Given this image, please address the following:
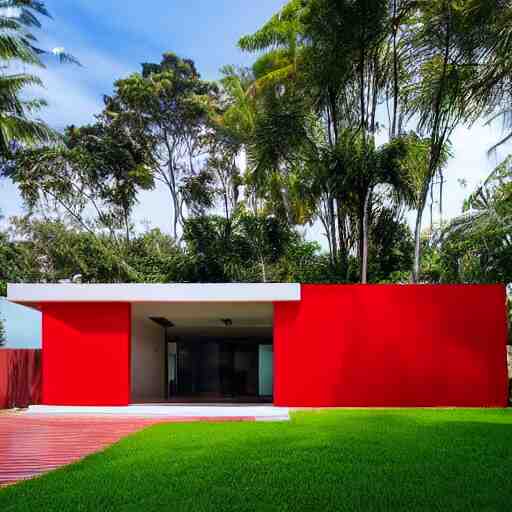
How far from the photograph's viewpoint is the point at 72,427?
11.7 m

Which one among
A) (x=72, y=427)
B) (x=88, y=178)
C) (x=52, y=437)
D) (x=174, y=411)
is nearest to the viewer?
(x=52, y=437)

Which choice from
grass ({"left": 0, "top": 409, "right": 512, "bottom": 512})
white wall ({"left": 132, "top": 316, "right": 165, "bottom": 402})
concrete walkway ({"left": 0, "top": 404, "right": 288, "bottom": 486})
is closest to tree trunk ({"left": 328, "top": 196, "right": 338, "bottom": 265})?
white wall ({"left": 132, "top": 316, "right": 165, "bottom": 402})

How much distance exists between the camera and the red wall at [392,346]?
47.1 feet

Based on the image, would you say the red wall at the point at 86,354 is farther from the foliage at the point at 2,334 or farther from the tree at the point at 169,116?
the tree at the point at 169,116

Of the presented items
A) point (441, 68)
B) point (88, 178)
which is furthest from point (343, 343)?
point (88, 178)

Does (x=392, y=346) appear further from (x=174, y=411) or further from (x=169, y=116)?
(x=169, y=116)

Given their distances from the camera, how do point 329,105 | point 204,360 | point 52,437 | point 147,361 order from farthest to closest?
point 329,105, point 204,360, point 147,361, point 52,437

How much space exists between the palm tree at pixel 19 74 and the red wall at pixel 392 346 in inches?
286

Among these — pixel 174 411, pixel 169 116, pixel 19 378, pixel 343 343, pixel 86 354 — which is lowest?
pixel 174 411

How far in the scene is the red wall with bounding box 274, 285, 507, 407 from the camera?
14367 mm

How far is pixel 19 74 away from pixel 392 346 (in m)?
10.3

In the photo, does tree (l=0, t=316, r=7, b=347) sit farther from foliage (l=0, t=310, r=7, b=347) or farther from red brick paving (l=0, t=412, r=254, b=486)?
red brick paving (l=0, t=412, r=254, b=486)

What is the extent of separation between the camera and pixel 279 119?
1945 cm

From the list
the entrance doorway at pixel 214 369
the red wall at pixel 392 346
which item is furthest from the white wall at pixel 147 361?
the red wall at pixel 392 346
